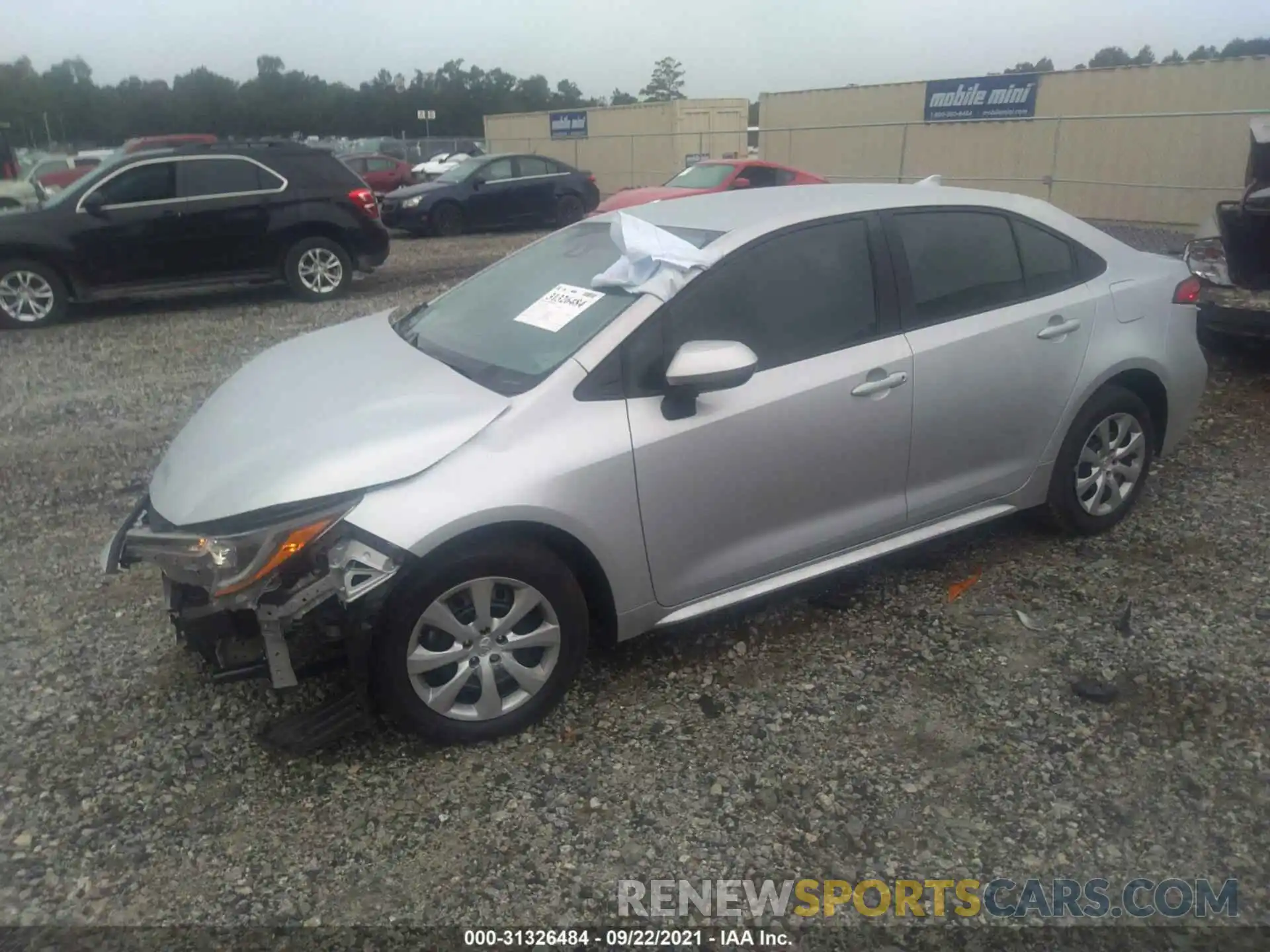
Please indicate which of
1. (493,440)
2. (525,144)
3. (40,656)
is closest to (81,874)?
(40,656)

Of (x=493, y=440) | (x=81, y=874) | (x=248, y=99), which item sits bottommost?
(x=81, y=874)

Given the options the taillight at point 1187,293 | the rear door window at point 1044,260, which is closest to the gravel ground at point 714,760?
the taillight at point 1187,293

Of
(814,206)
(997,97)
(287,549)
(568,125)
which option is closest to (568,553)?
(287,549)

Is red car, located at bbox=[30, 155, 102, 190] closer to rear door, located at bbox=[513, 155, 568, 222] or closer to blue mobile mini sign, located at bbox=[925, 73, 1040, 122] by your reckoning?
rear door, located at bbox=[513, 155, 568, 222]

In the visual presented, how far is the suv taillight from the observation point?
10.8m

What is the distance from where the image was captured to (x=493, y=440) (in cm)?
291

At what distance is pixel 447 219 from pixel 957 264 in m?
14.8

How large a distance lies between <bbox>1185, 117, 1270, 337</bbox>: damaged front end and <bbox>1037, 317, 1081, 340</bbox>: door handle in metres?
3.17

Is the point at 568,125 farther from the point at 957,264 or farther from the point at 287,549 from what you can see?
the point at 287,549

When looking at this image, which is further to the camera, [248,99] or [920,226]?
[248,99]

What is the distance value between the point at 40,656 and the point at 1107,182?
15.7 m

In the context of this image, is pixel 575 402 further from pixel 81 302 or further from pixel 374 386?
pixel 81 302

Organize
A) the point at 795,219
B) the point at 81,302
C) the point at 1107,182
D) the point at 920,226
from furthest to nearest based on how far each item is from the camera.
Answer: the point at 1107,182 < the point at 81,302 < the point at 920,226 < the point at 795,219

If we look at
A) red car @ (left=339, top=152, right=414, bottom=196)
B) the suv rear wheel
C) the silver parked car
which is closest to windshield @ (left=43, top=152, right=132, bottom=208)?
the suv rear wheel
